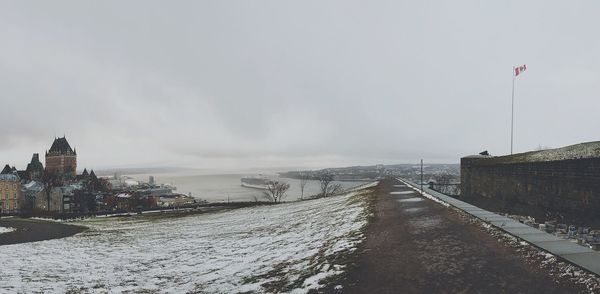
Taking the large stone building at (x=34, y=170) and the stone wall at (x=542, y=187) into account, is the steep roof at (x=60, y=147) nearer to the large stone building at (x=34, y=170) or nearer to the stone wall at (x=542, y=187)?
the large stone building at (x=34, y=170)

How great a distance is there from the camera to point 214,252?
14055 millimetres

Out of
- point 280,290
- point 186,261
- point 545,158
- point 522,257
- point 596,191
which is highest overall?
point 545,158

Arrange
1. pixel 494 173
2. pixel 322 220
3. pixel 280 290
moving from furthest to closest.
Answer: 1. pixel 494 173
2. pixel 322 220
3. pixel 280 290

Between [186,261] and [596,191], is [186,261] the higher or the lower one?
the lower one

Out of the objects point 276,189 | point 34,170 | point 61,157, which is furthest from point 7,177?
point 276,189

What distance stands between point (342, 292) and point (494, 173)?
22.3 m

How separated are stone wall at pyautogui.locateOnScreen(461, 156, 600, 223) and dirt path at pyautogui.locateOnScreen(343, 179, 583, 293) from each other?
238 inches

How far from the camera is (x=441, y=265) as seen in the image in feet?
27.6

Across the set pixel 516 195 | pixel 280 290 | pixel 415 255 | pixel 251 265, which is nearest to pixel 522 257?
pixel 415 255

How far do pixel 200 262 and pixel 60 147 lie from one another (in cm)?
15305

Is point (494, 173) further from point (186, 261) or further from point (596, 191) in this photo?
point (186, 261)

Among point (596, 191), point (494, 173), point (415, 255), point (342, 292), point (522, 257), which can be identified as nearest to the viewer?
point (342, 292)

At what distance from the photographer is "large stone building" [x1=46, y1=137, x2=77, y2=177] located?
134125 mm

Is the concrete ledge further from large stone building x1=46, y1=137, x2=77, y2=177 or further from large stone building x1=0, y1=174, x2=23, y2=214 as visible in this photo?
large stone building x1=46, y1=137, x2=77, y2=177
